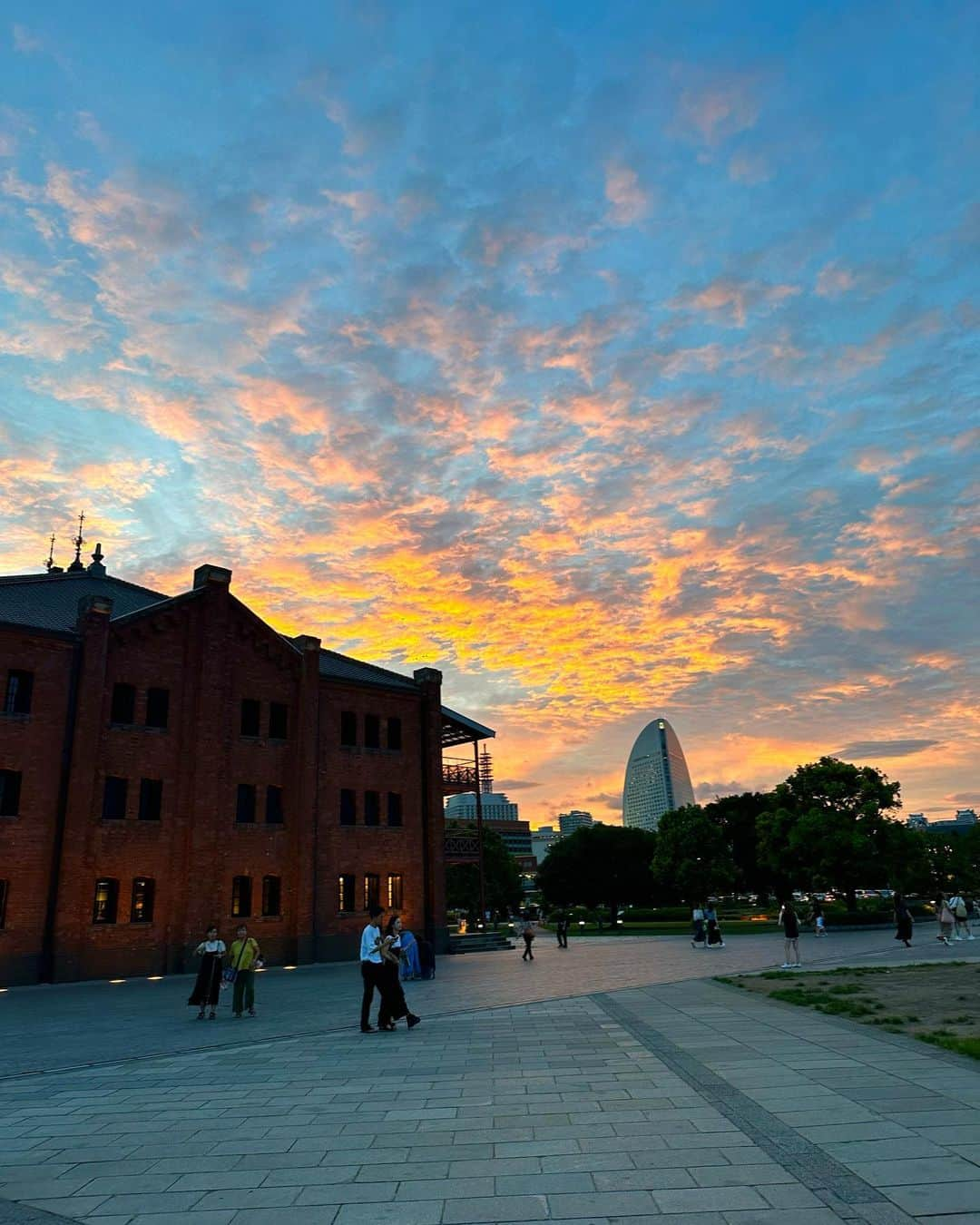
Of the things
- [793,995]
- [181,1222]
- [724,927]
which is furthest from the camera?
[724,927]

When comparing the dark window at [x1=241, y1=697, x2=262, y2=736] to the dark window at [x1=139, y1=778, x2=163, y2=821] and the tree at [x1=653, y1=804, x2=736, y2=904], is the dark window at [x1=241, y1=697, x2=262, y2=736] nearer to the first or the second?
the dark window at [x1=139, y1=778, x2=163, y2=821]

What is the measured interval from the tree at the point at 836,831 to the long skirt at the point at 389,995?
39.2 metres

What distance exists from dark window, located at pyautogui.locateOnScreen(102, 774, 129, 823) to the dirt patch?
20.1 metres

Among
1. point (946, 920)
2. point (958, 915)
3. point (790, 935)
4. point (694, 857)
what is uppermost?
point (694, 857)

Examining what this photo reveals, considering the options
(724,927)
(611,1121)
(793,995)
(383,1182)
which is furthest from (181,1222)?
(724,927)

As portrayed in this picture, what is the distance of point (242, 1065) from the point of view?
466 inches

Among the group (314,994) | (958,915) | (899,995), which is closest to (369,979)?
(314,994)

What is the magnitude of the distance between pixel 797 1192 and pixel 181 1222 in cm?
435

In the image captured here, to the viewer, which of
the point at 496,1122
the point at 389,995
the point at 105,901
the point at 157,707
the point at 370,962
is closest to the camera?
the point at 496,1122

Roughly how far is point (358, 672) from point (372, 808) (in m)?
6.17

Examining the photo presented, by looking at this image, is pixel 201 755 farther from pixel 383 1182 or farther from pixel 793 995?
pixel 383 1182

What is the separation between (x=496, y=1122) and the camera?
27.0 feet

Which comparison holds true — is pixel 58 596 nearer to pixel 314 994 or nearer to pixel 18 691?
pixel 18 691

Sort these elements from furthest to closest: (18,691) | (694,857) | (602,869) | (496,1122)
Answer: (602,869), (694,857), (18,691), (496,1122)
